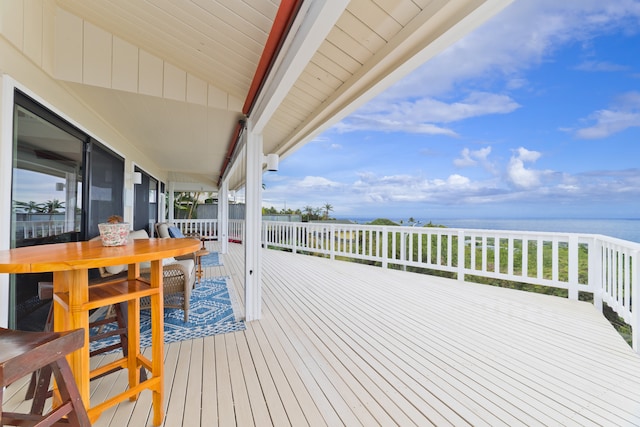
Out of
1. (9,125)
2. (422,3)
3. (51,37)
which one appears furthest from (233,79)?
(422,3)

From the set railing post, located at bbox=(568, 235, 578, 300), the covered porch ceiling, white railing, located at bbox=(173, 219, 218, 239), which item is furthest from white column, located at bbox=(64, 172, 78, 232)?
white railing, located at bbox=(173, 219, 218, 239)

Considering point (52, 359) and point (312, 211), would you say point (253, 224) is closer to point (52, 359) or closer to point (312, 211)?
point (52, 359)

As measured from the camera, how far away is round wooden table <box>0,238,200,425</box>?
3.50 ft

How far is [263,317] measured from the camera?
2.88 m

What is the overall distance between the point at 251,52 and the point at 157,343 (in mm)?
2172

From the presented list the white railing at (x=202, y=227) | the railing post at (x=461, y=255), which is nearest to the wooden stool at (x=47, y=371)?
the railing post at (x=461, y=255)

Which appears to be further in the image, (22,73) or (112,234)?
(22,73)

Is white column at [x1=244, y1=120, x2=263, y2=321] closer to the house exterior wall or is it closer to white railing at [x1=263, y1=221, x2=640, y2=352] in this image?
the house exterior wall

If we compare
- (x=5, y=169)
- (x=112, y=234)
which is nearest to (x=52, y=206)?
(x=5, y=169)

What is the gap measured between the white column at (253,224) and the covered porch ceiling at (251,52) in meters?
0.31

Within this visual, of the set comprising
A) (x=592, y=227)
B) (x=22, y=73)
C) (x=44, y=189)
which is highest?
(x=22, y=73)

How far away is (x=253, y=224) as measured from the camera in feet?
9.49

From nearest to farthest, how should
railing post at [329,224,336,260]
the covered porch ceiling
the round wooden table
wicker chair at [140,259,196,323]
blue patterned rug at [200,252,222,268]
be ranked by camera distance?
the round wooden table, the covered porch ceiling, wicker chair at [140,259,196,323], blue patterned rug at [200,252,222,268], railing post at [329,224,336,260]

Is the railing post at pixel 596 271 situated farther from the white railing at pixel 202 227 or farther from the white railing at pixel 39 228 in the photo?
the white railing at pixel 202 227
